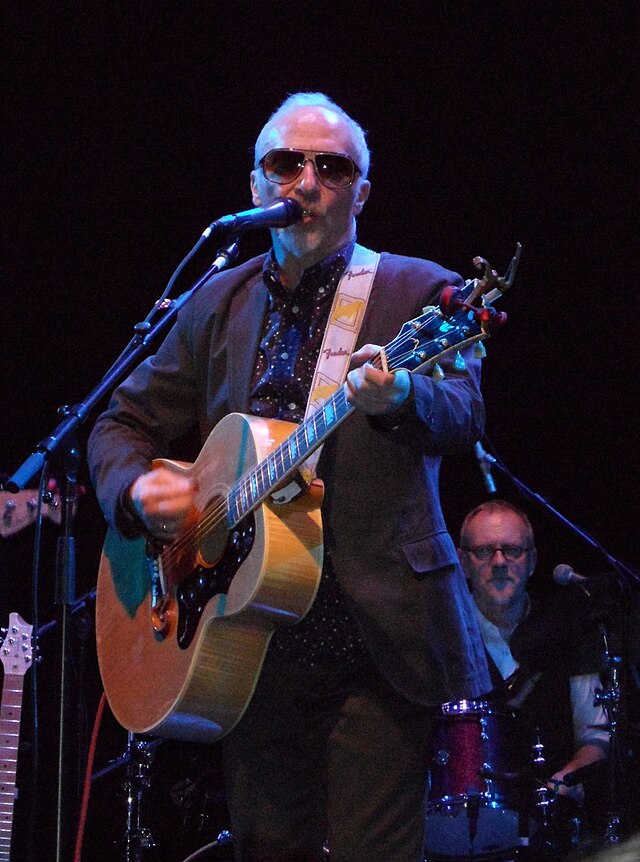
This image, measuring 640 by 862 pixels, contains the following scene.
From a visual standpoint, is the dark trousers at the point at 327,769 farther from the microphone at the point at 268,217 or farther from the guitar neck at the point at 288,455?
the microphone at the point at 268,217

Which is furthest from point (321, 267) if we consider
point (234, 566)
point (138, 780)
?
point (138, 780)

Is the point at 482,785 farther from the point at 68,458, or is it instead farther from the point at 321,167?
the point at 321,167

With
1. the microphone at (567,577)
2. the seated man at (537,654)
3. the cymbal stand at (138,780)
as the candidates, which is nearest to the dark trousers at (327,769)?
the microphone at (567,577)

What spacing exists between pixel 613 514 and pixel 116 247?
3.10 metres

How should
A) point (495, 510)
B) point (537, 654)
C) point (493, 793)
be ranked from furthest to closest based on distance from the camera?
point (495, 510), point (537, 654), point (493, 793)

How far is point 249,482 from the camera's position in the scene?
9.37 ft

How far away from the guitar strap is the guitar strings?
0.06 metres

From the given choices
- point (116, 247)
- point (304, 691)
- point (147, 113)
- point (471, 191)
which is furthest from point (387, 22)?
point (304, 691)

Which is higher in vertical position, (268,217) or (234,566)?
(268,217)

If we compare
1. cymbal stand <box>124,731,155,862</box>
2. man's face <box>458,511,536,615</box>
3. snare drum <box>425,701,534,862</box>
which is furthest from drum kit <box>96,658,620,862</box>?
cymbal stand <box>124,731,155,862</box>

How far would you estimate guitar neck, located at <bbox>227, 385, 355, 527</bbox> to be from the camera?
2600 millimetres

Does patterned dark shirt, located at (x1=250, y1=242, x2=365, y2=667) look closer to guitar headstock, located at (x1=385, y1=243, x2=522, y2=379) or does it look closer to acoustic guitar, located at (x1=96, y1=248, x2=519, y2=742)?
acoustic guitar, located at (x1=96, y1=248, x2=519, y2=742)

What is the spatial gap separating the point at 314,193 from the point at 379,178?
9.96 ft

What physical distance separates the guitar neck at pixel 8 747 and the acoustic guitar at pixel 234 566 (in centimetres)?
210
